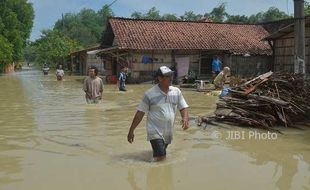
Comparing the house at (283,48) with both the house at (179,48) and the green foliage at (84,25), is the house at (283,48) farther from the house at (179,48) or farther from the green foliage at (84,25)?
the green foliage at (84,25)

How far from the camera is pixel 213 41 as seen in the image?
29.9 m

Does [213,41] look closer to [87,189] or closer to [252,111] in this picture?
[252,111]

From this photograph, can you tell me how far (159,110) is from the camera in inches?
254

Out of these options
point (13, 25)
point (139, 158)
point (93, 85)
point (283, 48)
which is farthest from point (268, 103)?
point (13, 25)

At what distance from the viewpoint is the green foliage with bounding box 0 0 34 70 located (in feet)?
155

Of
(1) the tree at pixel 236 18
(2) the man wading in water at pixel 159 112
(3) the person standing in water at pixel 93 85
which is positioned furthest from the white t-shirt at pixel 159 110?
(1) the tree at pixel 236 18

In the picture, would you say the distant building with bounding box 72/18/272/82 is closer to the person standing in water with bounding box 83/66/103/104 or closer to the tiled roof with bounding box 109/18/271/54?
the tiled roof with bounding box 109/18/271/54

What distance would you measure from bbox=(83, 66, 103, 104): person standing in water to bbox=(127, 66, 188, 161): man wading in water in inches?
213

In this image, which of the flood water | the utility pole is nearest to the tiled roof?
the utility pole

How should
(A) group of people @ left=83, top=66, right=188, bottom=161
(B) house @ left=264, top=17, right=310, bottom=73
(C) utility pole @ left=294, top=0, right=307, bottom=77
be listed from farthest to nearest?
(B) house @ left=264, top=17, right=310, bottom=73 < (C) utility pole @ left=294, top=0, right=307, bottom=77 < (A) group of people @ left=83, top=66, right=188, bottom=161

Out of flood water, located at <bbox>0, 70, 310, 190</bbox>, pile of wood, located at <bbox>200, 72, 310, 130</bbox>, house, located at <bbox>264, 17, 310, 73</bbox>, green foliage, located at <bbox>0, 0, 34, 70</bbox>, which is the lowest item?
flood water, located at <bbox>0, 70, 310, 190</bbox>

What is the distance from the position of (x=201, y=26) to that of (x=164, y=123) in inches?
1037

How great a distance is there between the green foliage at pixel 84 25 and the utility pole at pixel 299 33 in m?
61.8

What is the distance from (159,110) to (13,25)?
1977 inches
